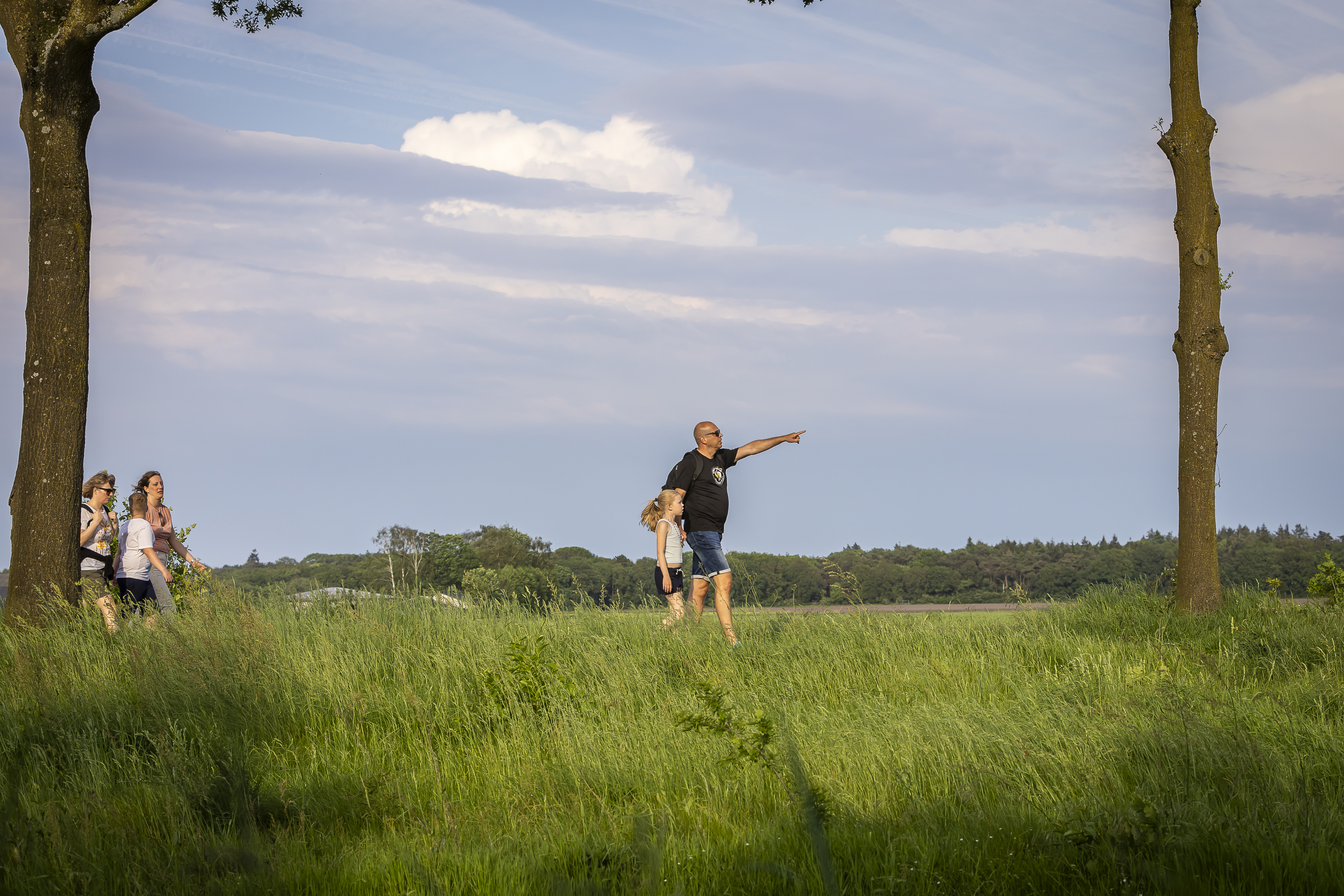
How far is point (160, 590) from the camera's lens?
36.2 ft

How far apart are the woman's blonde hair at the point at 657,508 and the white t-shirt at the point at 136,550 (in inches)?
Result: 212

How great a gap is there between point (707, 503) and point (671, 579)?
0.91 meters

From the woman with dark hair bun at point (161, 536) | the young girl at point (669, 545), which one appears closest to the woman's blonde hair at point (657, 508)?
the young girl at point (669, 545)

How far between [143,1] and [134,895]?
1050 cm

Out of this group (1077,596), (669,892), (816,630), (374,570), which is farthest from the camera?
(1077,596)

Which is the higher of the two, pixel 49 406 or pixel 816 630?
pixel 49 406

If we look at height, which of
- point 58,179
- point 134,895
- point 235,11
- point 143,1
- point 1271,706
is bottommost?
point 134,895

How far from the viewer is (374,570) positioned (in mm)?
10469

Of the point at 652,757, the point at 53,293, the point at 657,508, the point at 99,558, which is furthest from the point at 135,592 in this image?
the point at 652,757

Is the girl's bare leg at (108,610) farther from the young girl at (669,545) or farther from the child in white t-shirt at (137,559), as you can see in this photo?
the young girl at (669,545)

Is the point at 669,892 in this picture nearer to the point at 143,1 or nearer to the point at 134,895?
the point at 134,895

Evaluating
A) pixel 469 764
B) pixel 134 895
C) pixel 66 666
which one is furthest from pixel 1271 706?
pixel 66 666

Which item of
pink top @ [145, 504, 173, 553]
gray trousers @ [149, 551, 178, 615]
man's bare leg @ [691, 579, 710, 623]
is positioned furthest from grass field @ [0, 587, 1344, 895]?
pink top @ [145, 504, 173, 553]

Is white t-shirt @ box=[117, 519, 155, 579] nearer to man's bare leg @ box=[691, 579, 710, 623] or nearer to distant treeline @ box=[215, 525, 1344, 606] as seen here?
distant treeline @ box=[215, 525, 1344, 606]
